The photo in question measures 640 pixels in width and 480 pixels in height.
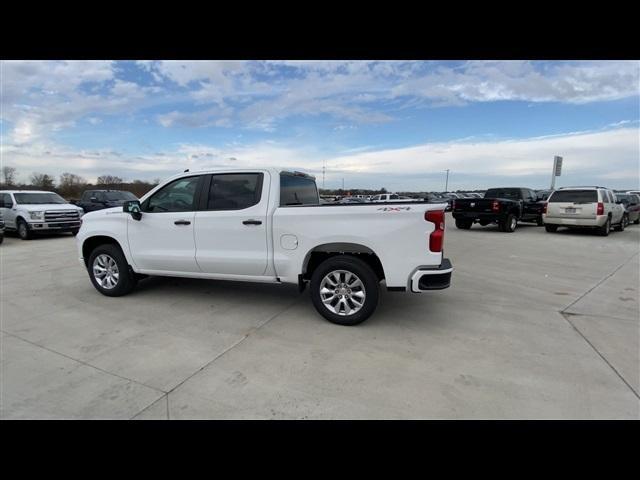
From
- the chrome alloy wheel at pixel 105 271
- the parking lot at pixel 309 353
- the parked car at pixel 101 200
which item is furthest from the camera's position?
the parked car at pixel 101 200

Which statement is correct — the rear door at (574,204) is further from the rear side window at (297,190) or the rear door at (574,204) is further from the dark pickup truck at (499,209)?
the rear side window at (297,190)

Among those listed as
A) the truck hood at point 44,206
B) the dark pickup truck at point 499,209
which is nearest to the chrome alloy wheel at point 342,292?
the dark pickup truck at point 499,209

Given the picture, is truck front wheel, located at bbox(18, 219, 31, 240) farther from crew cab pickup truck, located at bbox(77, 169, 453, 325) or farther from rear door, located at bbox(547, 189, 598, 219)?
rear door, located at bbox(547, 189, 598, 219)

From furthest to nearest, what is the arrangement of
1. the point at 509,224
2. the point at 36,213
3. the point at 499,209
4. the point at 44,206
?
the point at 509,224
the point at 499,209
the point at 44,206
the point at 36,213

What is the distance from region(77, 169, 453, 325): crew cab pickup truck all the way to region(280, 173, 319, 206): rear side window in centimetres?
2

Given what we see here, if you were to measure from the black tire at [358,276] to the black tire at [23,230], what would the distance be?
1285 cm

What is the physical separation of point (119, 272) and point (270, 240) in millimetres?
2630

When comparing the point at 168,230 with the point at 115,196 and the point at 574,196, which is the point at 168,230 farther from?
the point at 115,196

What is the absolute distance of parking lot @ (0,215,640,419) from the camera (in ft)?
8.54

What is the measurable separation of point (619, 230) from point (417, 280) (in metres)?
16.6

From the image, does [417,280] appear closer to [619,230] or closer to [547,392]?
[547,392]

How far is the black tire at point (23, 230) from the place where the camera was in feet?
39.1

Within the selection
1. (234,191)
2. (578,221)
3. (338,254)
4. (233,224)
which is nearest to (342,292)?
(338,254)

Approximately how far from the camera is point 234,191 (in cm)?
453
